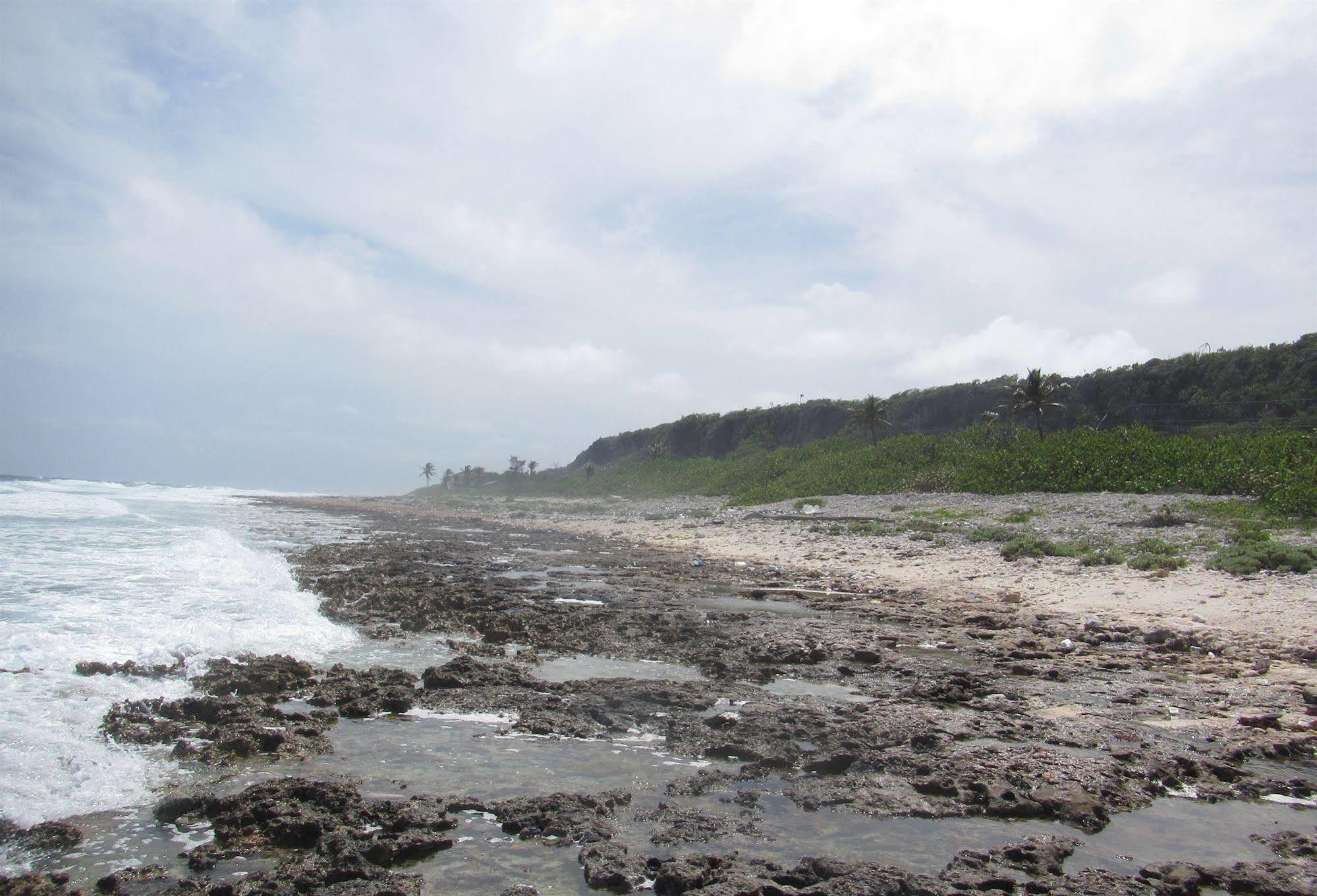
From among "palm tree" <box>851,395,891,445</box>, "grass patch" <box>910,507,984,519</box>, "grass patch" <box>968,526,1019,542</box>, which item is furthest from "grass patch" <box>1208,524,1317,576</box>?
"palm tree" <box>851,395,891,445</box>

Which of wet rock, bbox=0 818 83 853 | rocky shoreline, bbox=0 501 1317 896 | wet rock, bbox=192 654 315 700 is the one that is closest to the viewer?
rocky shoreline, bbox=0 501 1317 896

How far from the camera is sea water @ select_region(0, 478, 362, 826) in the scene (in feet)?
16.5

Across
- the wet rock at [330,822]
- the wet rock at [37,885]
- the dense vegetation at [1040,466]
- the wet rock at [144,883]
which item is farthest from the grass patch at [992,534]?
the wet rock at [37,885]

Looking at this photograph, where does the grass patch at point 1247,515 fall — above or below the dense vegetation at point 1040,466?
below

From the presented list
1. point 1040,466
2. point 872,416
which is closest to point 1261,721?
point 1040,466

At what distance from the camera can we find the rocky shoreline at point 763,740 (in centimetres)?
394

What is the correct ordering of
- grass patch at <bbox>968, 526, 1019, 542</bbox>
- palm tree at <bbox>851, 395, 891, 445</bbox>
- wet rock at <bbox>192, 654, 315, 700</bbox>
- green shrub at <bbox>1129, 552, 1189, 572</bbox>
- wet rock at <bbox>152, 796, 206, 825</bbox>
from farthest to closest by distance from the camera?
palm tree at <bbox>851, 395, 891, 445</bbox>
grass patch at <bbox>968, 526, 1019, 542</bbox>
green shrub at <bbox>1129, 552, 1189, 572</bbox>
wet rock at <bbox>192, 654, 315, 700</bbox>
wet rock at <bbox>152, 796, 206, 825</bbox>

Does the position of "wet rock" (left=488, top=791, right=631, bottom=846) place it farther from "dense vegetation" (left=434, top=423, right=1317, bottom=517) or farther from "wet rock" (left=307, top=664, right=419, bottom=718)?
"dense vegetation" (left=434, top=423, right=1317, bottom=517)

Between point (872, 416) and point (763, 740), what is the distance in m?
51.3

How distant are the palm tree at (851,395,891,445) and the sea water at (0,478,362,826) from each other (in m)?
44.9

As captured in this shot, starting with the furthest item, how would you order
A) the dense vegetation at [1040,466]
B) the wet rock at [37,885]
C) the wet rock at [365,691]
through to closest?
the dense vegetation at [1040,466], the wet rock at [365,691], the wet rock at [37,885]

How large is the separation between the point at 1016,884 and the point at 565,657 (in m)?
6.21

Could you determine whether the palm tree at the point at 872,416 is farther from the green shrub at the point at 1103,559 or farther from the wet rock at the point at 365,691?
the wet rock at the point at 365,691

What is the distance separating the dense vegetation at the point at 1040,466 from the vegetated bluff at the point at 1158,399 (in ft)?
11.7
